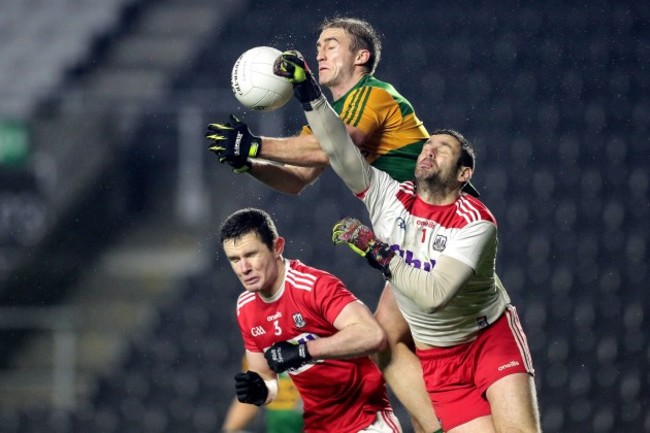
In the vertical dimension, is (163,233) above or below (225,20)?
below

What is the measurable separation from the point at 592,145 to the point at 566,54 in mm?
945

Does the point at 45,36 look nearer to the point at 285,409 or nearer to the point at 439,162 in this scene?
the point at 285,409

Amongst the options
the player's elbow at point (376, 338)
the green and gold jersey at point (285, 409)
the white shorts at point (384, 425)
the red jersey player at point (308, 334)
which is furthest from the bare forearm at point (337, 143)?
the green and gold jersey at point (285, 409)

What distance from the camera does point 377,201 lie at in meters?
5.21

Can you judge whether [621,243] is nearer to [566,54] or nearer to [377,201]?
[566,54]

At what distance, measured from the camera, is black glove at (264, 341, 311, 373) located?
16.1ft

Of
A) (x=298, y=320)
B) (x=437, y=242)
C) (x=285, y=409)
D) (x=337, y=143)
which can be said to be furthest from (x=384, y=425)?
(x=285, y=409)

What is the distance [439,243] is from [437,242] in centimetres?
1

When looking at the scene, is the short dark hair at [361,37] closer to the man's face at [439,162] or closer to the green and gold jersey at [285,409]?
the man's face at [439,162]

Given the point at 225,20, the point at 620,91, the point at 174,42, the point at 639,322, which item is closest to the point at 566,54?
the point at 620,91

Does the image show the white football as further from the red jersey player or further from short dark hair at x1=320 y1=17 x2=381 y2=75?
the red jersey player

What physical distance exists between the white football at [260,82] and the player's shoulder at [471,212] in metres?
0.90

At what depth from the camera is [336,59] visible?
5375 mm

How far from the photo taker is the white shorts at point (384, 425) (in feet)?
17.7
